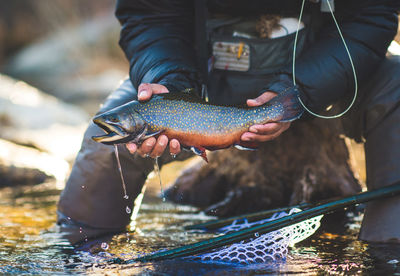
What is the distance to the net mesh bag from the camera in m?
1.79

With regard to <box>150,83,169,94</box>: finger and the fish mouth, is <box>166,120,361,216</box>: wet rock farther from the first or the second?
the fish mouth

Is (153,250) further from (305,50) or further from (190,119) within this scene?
(305,50)

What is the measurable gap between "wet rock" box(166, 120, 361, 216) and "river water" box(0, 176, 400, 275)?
22cm

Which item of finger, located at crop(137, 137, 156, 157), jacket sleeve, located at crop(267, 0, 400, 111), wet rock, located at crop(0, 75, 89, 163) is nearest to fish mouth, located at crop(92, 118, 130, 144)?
finger, located at crop(137, 137, 156, 157)

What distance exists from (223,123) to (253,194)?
4.43 feet

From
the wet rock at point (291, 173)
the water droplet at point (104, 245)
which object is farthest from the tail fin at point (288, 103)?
the wet rock at point (291, 173)

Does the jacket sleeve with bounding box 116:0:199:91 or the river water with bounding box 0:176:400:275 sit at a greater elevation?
the jacket sleeve with bounding box 116:0:199:91

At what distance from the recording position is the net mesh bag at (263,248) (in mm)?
1785

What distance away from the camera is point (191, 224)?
254 centimetres

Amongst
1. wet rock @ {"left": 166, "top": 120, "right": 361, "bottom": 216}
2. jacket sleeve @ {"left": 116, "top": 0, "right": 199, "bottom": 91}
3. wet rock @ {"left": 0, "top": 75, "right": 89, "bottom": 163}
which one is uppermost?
jacket sleeve @ {"left": 116, "top": 0, "right": 199, "bottom": 91}

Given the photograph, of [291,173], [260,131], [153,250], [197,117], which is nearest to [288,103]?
[260,131]

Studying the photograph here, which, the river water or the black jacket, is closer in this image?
the river water

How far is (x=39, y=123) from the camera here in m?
6.07

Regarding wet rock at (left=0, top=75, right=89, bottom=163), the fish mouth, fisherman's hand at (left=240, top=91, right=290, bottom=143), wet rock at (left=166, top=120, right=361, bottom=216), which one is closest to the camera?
the fish mouth
